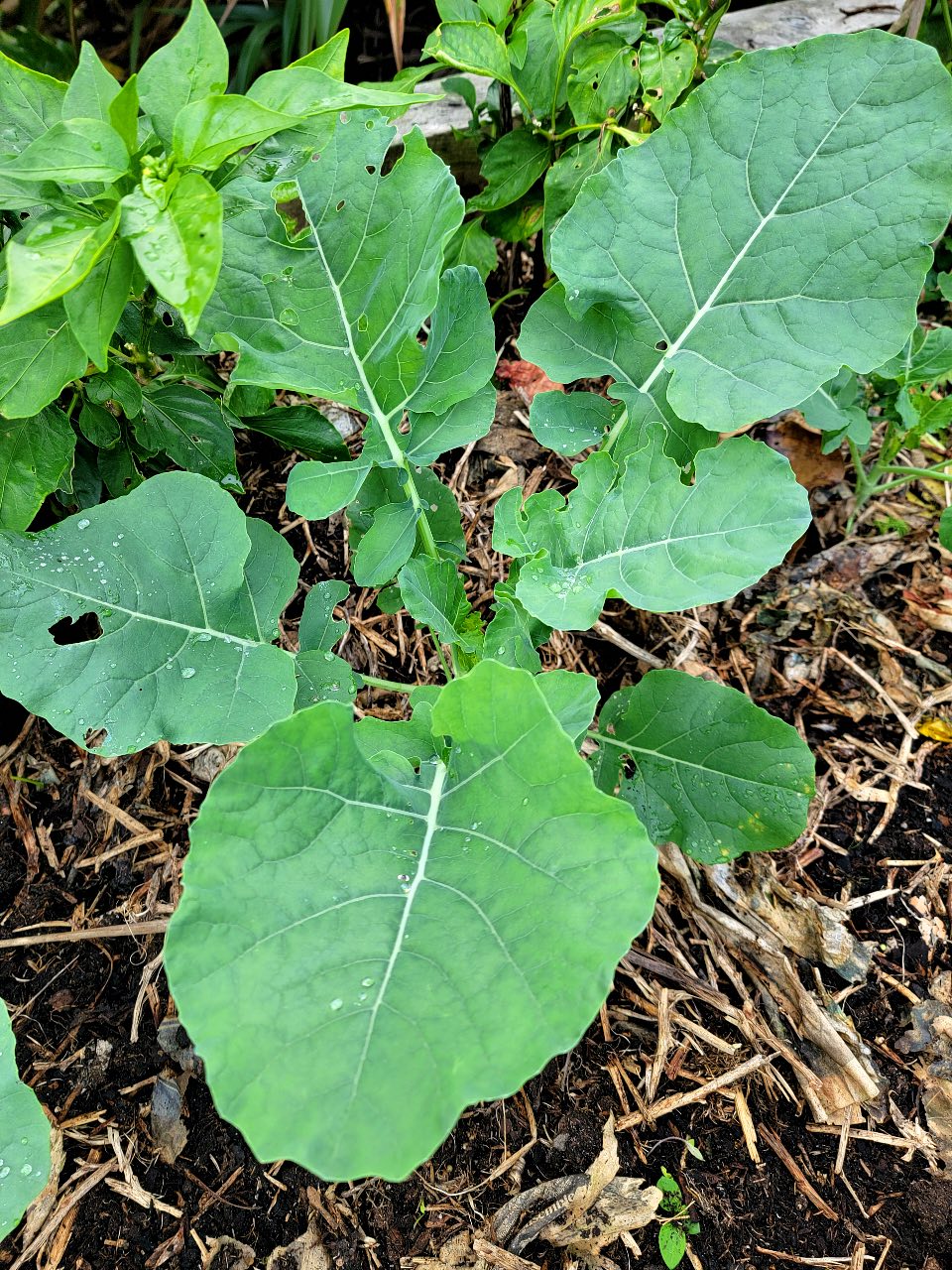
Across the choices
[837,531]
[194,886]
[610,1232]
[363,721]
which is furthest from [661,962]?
[837,531]

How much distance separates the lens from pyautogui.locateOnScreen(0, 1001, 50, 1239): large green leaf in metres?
1.02

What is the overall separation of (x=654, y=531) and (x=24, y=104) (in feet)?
3.29

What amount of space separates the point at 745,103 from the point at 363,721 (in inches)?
41.9

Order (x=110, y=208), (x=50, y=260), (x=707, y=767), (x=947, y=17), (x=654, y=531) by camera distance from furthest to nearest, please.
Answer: (x=947, y=17) → (x=707, y=767) → (x=654, y=531) → (x=110, y=208) → (x=50, y=260)

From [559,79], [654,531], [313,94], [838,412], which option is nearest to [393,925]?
[654,531]

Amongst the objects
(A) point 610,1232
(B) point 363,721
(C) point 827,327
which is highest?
(C) point 827,327

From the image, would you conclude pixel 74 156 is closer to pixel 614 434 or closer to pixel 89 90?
pixel 89 90

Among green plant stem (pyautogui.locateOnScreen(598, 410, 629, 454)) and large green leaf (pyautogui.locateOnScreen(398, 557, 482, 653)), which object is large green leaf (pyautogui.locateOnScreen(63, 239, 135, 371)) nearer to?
large green leaf (pyautogui.locateOnScreen(398, 557, 482, 653))

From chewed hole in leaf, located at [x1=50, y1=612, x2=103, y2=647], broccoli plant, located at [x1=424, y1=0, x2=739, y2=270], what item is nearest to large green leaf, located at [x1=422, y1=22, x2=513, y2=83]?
broccoli plant, located at [x1=424, y1=0, x2=739, y2=270]

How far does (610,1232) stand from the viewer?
1.28m

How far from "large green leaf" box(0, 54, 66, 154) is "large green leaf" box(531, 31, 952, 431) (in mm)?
711

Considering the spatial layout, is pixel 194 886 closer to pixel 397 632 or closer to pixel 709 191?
pixel 397 632

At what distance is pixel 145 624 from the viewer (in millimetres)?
1313

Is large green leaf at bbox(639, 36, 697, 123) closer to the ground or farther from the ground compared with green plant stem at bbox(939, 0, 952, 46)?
closer to the ground
